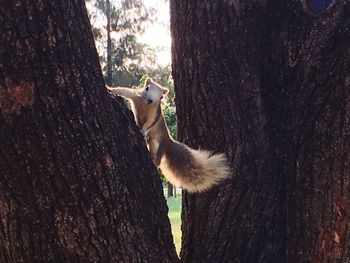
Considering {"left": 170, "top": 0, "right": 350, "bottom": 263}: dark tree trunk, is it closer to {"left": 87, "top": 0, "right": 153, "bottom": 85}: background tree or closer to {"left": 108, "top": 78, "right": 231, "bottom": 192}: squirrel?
{"left": 108, "top": 78, "right": 231, "bottom": 192}: squirrel

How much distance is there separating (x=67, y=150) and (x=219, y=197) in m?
1.14

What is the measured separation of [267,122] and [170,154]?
2.77ft

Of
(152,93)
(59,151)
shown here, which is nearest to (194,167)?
(152,93)

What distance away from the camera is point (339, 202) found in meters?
2.63

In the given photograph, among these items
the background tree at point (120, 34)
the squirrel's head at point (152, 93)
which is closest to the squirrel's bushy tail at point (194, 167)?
the squirrel's head at point (152, 93)

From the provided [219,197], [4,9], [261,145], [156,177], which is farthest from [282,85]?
[4,9]

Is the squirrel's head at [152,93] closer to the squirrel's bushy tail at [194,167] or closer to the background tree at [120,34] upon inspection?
the squirrel's bushy tail at [194,167]

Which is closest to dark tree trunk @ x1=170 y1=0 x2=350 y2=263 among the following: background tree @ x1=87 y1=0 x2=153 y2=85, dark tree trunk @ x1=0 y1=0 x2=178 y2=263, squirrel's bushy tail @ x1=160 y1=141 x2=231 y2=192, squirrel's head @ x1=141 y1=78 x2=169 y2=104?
squirrel's bushy tail @ x1=160 y1=141 x2=231 y2=192

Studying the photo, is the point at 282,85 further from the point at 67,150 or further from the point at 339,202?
the point at 67,150

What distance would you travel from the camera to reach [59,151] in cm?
209

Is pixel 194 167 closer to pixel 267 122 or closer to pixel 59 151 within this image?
pixel 267 122

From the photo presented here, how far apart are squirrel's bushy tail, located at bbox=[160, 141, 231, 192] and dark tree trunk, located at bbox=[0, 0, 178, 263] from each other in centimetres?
80

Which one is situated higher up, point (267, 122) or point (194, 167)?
point (267, 122)

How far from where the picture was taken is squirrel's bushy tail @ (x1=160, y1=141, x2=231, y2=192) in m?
3.01
